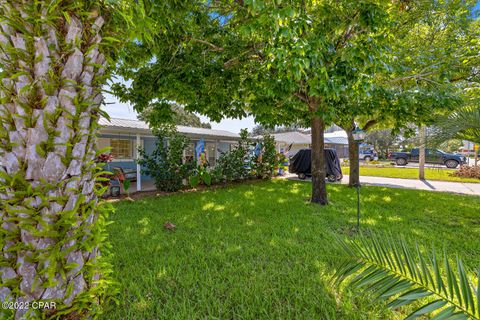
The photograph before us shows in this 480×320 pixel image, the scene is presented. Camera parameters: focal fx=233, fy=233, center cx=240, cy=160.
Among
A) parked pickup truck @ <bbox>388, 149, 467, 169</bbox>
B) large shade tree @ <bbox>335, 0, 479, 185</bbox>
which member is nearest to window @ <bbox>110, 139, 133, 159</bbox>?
large shade tree @ <bbox>335, 0, 479, 185</bbox>

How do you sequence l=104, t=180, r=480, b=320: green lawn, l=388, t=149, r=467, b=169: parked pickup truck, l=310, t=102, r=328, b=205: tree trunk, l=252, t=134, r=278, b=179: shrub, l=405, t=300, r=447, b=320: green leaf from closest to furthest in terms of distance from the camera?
l=405, t=300, r=447, b=320: green leaf < l=104, t=180, r=480, b=320: green lawn < l=310, t=102, r=328, b=205: tree trunk < l=252, t=134, r=278, b=179: shrub < l=388, t=149, r=467, b=169: parked pickup truck

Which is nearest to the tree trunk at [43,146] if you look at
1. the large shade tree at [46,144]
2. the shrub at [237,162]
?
the large shade tree at [46,144]

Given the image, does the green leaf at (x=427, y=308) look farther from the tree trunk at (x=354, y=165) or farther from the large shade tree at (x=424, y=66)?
the tree trunk at (x=354, y=165)

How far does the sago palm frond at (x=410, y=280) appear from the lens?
107 cm

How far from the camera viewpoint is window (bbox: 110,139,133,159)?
10.9 meters

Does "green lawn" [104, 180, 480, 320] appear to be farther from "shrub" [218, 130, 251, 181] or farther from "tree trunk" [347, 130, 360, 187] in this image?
"shrub" [218, 130, 251, 181]

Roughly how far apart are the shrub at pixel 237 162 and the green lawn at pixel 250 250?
10.3 feet

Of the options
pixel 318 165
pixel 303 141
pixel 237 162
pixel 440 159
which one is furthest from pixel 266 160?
pixel 303 141

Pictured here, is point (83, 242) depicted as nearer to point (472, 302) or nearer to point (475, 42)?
point (472, 302)

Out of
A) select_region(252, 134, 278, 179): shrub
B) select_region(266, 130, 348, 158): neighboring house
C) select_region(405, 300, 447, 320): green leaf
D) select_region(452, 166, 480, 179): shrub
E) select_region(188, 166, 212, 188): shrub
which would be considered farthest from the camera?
select_region(266, 130, 348, 158): neighboring house

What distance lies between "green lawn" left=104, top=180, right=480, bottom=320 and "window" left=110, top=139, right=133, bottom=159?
510 centimetres

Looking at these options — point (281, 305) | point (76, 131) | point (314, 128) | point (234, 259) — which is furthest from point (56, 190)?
point (314, 128)

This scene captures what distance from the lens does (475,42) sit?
594 cm

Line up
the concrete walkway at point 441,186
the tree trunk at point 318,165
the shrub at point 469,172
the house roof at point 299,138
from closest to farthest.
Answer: the tree trunk at point 318,165, the concrete walkway at point 441,186, the shrub at point 469,172, the house roof at point 299,138
